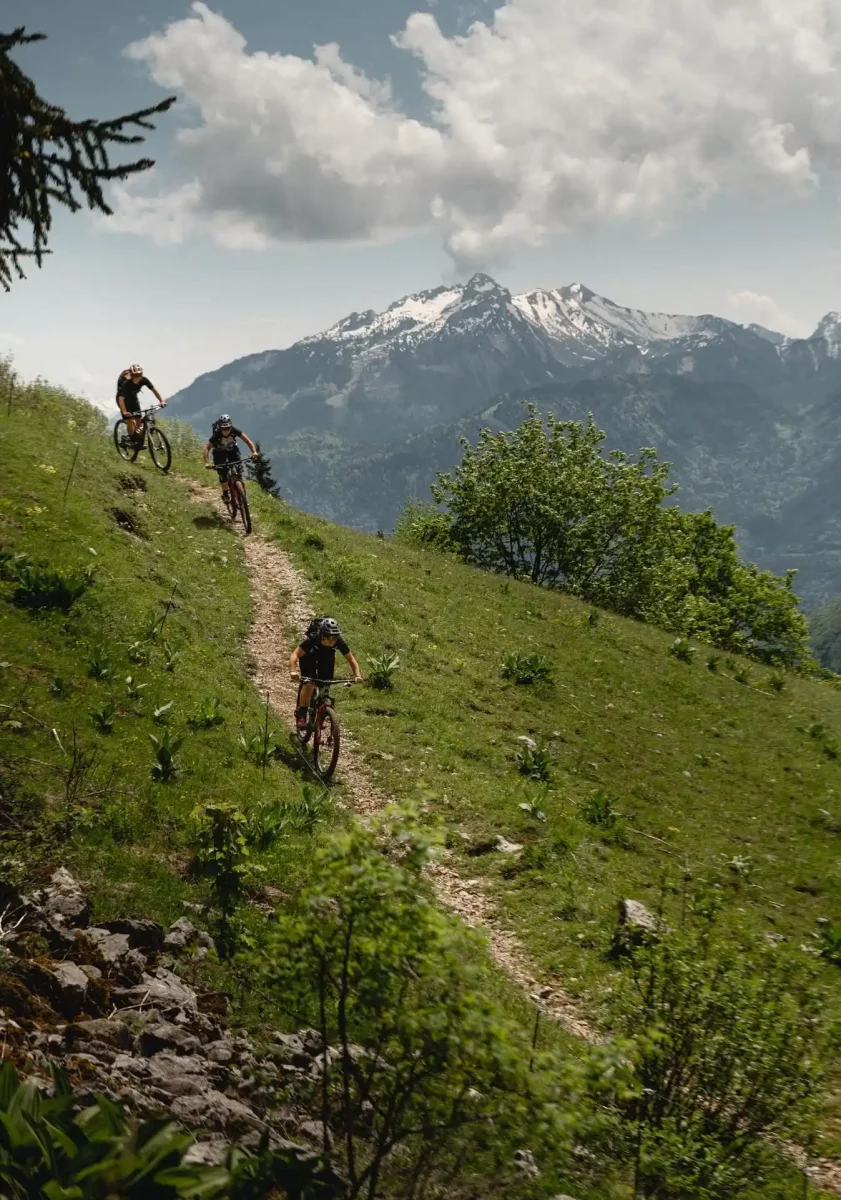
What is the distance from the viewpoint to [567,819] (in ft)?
48.3

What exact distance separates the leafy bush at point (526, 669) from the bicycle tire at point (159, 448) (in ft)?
52.2

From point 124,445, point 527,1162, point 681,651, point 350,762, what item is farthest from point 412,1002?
point 124,445

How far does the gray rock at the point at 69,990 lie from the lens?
5.86m

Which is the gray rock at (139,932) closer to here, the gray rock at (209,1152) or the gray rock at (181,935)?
the gray rock at (181,935)

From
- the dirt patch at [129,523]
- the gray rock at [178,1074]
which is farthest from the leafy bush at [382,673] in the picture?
the gray rock at [178,1074]

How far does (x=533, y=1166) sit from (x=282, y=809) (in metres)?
6.29

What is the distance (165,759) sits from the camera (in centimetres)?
1122

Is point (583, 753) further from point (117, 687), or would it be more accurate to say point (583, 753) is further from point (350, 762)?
point (117, 687)

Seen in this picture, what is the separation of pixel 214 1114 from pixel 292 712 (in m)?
12.6

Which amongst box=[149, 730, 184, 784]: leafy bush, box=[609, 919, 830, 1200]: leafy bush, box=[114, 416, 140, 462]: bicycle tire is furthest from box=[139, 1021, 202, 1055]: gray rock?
box=[114, 416, 140, 462]: bicycle tire

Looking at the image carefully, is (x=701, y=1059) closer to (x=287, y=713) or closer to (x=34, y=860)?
(x=34, y=860)

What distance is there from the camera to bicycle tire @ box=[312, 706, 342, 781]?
14.4 m

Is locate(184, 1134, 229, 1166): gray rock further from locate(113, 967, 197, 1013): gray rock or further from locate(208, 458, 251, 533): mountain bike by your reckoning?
locate(208, 458, 251, 533): mountain bike

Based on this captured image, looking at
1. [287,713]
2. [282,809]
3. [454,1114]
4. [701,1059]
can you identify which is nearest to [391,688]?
[287,713]
